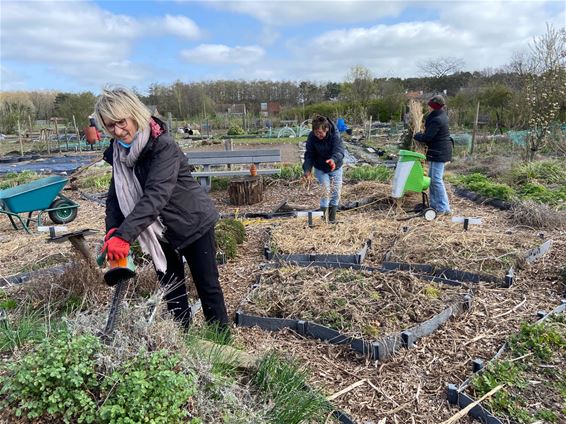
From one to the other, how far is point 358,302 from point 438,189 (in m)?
3.29

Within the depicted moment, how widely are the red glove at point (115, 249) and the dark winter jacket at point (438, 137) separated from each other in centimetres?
485

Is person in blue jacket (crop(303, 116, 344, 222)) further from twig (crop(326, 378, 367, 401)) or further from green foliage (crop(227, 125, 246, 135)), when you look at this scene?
green foliage (crop(227, 125, 246, 135))

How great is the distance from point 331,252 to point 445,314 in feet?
5.04

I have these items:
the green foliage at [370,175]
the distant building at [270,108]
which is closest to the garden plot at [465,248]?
the green foliage at [370,175]

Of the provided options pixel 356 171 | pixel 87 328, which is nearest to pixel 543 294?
pixel 87 328

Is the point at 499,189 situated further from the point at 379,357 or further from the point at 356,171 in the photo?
the point at 379,357

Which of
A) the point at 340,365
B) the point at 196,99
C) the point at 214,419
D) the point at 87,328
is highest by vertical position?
the point at 196,99

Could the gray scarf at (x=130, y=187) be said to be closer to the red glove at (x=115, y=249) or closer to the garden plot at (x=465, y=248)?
the red glove at (x=115, y=249)

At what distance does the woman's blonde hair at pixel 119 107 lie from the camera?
86.4 inches

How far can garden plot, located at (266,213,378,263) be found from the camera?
4.45 m

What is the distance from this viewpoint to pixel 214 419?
1.73 m

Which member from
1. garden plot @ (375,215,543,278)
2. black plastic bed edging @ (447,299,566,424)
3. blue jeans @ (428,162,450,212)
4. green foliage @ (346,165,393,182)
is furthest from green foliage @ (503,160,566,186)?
black plastic bed edging @ (447,299,566,424)

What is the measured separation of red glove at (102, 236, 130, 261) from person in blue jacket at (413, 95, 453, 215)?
4854 millimetres

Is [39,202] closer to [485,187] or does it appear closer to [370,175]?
[370,175]
